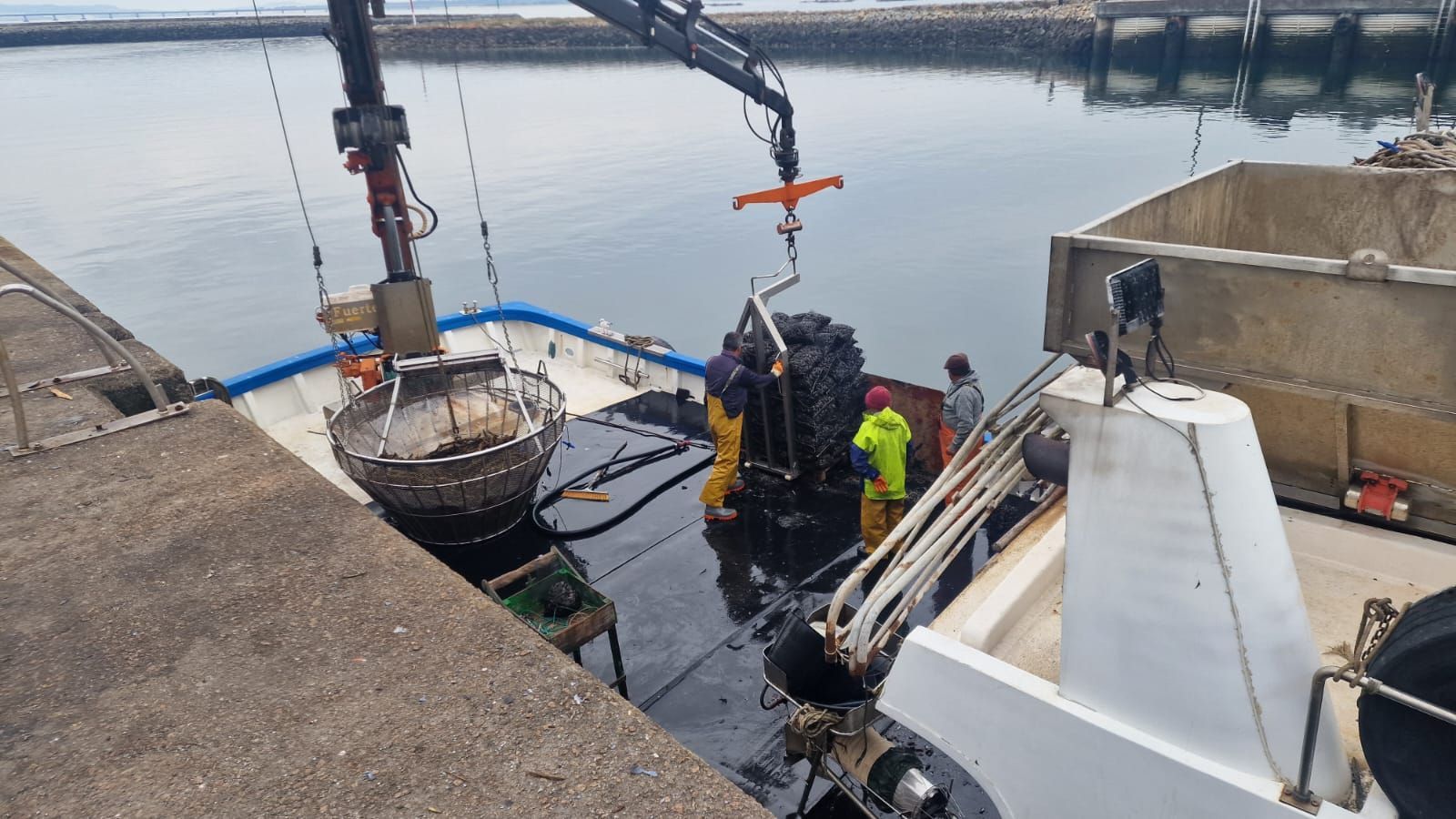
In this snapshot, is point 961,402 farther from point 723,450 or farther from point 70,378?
point 70,378

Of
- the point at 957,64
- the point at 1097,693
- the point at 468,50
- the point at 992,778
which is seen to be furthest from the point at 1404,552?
the point at 468,50

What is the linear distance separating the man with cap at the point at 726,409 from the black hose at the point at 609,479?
614 mm

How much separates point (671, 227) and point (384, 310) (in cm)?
1789

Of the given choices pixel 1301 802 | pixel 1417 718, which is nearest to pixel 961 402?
pixel 1301 802

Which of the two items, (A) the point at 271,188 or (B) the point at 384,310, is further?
(A) the point at 271,188

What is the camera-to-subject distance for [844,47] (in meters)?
63.4

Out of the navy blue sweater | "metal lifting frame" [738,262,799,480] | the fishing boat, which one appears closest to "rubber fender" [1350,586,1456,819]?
the fishing boat

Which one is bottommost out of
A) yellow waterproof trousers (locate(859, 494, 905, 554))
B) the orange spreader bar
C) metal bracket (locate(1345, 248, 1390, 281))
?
yellow waterproof trousers (locate(859, 494, 905, 554))

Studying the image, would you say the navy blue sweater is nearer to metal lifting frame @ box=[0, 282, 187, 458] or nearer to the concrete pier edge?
the concrete pier edge

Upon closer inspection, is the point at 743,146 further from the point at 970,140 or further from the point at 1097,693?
the point at 1097,693

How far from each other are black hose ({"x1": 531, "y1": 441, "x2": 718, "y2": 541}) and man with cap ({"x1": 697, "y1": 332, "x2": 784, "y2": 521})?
61 centimetres

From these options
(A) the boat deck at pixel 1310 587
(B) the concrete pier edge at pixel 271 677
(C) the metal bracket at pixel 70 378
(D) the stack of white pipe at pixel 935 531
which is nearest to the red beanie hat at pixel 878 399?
(A) the boat deck at pixel 1310 587

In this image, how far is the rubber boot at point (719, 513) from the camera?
277 inches

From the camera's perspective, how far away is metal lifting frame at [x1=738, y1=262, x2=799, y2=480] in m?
7.18
